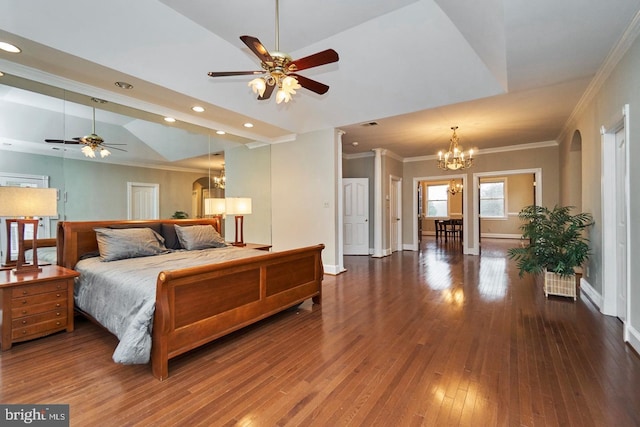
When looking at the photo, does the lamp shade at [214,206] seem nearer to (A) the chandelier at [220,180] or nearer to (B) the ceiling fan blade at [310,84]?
(A) the chandelier at [220,180]

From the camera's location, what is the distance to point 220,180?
530cm

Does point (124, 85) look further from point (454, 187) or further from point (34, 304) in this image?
point (454, 187)

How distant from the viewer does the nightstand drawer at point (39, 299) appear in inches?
96.5

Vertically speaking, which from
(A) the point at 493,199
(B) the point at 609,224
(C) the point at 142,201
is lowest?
(B) the point at 609,224

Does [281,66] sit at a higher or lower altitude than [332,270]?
higher

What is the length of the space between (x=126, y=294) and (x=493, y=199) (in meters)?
11.9

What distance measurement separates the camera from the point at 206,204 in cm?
474

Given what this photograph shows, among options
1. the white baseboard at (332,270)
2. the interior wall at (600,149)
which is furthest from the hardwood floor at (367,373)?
the white baseboard at (332,270)

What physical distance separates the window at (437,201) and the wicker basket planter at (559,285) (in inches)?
317

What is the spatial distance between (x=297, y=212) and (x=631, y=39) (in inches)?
187

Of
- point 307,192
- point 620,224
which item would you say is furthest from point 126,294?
point 620,224

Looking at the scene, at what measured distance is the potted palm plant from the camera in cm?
363

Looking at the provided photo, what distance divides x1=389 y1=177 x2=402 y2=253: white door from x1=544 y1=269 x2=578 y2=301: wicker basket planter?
3.97 meters

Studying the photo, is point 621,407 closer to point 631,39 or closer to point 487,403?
point 487,403
